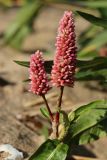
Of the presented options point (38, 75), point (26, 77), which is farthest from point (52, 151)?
point (26, 77)

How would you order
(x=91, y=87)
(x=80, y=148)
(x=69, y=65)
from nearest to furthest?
(x=69, y=65) → (x=80, y=148) → (x=91, y=87)

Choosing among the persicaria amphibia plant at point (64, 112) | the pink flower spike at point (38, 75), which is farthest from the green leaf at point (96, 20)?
the pink flower spike at point (38, 75)

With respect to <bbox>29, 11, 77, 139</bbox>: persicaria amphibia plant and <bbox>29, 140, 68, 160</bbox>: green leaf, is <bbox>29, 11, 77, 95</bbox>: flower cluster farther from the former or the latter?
<bbox>29, 140, 68, 160</bbox>: green leaf

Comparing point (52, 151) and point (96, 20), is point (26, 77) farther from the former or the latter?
point (52, 151)

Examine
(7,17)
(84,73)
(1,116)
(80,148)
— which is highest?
(7,17)

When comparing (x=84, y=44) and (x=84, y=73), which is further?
(x=84, y=44)

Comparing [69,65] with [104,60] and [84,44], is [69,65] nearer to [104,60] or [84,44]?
[104,60]

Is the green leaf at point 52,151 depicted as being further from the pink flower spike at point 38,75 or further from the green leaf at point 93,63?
the green leaf at point 93,63

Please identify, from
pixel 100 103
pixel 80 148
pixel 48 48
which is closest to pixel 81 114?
pixel 100 103

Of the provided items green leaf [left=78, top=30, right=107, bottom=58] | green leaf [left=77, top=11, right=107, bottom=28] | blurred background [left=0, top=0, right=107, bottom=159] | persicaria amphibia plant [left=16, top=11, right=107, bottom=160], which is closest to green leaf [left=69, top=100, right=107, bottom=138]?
persicaria amphibia plant [left=16, top=11, right=107, bottom=160]
